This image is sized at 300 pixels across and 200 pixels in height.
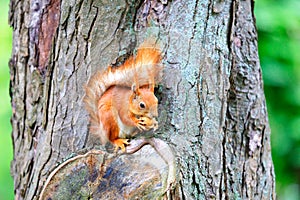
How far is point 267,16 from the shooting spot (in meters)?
1.94

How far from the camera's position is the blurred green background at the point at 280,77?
77.2 inches

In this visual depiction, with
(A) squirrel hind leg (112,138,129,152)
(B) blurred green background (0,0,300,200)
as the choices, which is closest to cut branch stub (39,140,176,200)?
(A) squirrel hind leg (112,138,129,152)

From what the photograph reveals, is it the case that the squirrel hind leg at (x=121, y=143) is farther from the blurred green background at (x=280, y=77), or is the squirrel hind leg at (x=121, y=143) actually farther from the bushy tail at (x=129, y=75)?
the blurred green background at (x=280, y=77)

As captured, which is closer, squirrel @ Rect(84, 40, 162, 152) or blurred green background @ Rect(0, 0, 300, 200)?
squirrel @ Rect(84, 40, 162, 152)

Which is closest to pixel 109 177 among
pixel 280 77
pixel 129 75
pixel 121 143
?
pixel 121 143

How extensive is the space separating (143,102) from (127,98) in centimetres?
4

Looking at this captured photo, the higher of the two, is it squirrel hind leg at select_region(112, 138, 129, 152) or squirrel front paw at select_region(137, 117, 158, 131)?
squirrel front paw at select_region(137, 117, 158, 131)

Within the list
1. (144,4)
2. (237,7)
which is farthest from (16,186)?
(237,7)

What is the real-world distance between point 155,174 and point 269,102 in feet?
4.09

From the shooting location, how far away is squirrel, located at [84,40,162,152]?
40.1 inches

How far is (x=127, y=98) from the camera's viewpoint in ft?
3.37

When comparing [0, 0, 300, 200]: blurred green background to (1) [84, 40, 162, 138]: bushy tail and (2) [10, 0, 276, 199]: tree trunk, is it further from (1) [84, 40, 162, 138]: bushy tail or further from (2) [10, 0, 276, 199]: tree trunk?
(1) [84, 40, 162, 138]: bushy tail

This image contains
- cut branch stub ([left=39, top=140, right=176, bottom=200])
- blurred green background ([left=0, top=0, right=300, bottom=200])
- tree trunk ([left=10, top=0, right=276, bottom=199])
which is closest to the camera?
cut branch stub ([left=39, top=140, right=176, bottom=200])

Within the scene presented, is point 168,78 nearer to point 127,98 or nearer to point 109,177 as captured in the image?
point 127,98
